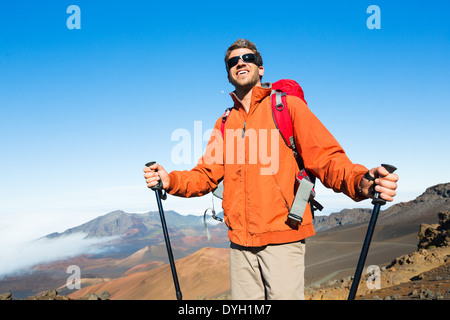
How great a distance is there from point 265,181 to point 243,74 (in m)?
1.10

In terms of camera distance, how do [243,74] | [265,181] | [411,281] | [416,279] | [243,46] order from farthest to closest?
[416,279] < [411,281] < [243,46] < [243,74] < [265,181]

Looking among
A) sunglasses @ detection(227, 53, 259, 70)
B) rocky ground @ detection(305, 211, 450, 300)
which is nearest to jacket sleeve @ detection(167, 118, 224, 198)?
sunglasses @ detection(227, 53, 259, 70)

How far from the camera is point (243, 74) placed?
3348 mm

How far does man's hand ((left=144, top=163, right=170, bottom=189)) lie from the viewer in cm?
333

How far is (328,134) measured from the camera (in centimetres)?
285

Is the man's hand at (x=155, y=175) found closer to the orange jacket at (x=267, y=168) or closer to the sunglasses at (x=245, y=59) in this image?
the orange jacket at (x=267, y=168)

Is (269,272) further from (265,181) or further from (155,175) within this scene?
(155,175)

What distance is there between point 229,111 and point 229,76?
14.0 inches

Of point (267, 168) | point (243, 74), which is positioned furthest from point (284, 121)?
point (243, 74)

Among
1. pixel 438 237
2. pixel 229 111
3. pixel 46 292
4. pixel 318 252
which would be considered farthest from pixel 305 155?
pixel 318 252

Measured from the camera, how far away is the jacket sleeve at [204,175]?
3484 mm

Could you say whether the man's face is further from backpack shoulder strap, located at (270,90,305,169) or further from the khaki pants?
the khaki pants
